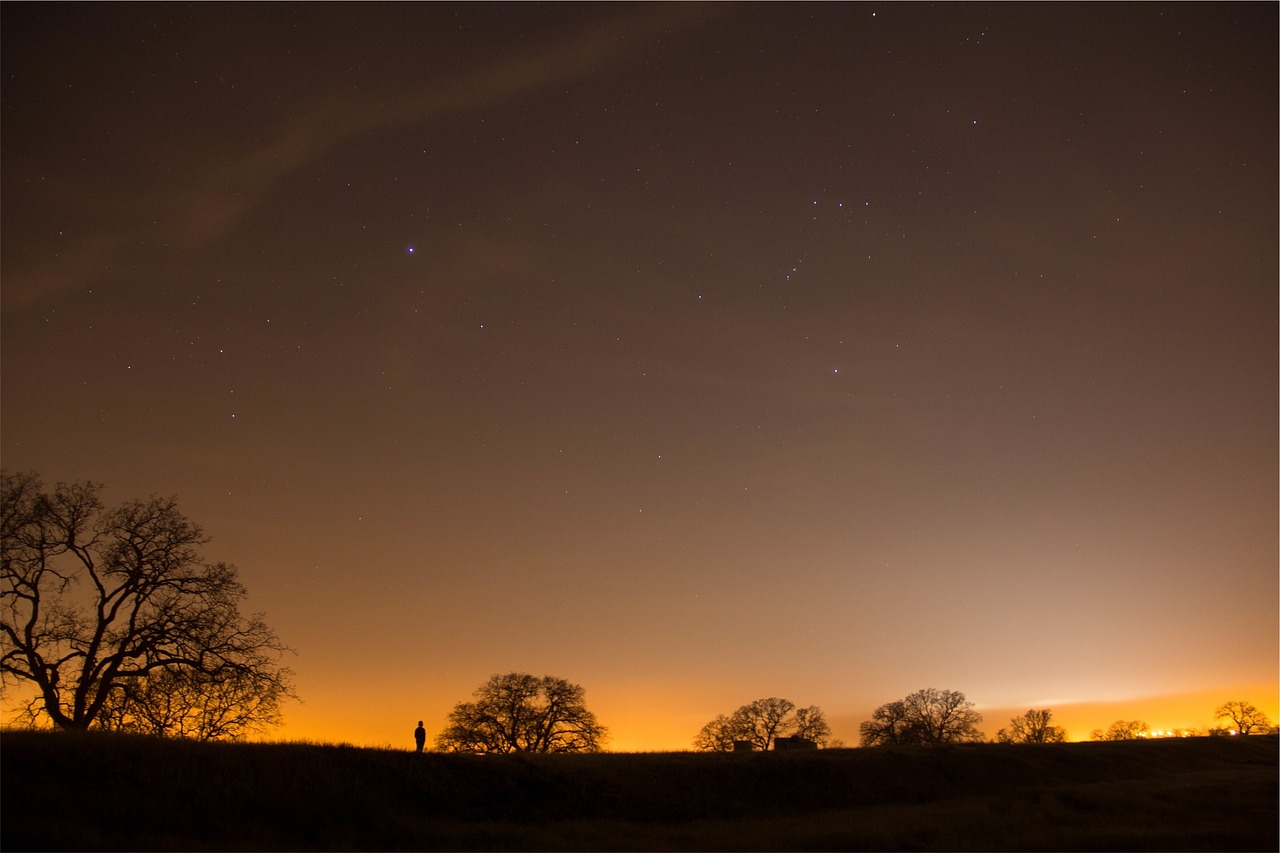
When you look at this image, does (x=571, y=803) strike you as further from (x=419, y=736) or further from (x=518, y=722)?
(x=518, y=722)

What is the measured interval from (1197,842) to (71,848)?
108 feet

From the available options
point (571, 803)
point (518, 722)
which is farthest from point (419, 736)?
point (518, 722)

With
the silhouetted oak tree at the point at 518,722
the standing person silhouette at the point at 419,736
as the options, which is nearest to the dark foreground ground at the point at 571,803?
the standing person silhouette at the point at 419,736

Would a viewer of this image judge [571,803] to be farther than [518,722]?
No

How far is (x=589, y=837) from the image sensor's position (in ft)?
78.8

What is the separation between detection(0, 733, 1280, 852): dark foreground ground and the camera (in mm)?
19328

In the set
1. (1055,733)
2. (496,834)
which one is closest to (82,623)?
(496,834)

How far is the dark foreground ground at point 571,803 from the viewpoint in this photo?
19328 millimetres

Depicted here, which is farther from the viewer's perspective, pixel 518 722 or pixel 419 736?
pixel 518 722

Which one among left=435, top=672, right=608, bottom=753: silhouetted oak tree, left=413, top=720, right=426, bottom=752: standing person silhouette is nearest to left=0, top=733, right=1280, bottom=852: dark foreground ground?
left=413, top=720, right=426, bottom=752: standing person silhouette

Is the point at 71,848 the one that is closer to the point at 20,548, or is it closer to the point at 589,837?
the point at 589,837

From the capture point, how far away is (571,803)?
2773 cm

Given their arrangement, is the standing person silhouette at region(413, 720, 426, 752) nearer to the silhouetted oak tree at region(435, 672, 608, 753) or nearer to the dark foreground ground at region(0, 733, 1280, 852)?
the dark foreground ground at region(0, 733, 1280, 852)

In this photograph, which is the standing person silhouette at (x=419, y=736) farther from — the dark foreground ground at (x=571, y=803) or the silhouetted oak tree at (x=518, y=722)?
the silhouetted oak tree at (x=518, y=722)
